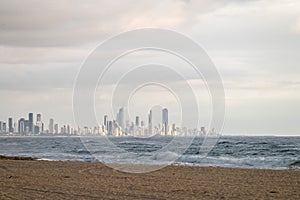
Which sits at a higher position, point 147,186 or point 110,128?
point 110,128

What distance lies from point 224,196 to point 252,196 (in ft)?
2.84

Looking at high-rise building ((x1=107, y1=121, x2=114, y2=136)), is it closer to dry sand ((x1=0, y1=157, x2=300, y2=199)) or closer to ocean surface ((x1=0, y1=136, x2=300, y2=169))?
dry sand ((x1=0, y1=157, x2=300, y2=199))

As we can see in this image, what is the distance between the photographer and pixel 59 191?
15461 millimetres

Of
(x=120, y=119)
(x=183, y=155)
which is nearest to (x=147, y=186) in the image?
(x=120, y=119)

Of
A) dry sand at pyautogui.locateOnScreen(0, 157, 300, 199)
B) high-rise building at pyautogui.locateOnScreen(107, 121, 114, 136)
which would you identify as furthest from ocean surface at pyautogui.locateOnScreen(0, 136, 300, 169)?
dry sand at pyautogui.locateOnScreen(0, 157, 300, 199)

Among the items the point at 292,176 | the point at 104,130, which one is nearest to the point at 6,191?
the point at 104,130

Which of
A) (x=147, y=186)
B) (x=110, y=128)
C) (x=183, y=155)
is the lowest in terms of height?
(x=183, y=155)

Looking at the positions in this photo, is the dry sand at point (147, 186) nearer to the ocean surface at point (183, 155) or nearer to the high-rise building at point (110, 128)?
the high-rise building at point (110, 128)

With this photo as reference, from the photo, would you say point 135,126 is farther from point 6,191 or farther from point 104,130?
point 6,191

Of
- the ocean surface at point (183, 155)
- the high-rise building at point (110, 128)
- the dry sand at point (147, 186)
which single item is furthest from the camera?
the ocean surface at point (183, 155)

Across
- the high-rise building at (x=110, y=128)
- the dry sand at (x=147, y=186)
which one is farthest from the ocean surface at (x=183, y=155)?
the dry sand at (x=147, y=186)

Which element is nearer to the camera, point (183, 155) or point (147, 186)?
point (147, 186)

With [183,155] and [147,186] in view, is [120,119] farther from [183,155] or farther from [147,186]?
[183,155]

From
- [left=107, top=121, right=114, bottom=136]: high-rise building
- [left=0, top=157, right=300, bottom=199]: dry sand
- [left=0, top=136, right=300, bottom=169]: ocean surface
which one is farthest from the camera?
[left=0, top=136, right=300, bottom=169]: ocean surface
